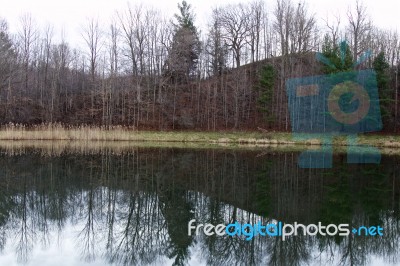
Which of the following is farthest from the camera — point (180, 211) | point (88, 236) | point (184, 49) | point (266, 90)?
point (184, 49)

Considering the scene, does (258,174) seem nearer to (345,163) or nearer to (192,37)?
(345,163)

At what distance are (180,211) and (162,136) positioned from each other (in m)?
21.7

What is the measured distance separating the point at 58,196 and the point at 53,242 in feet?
10.9

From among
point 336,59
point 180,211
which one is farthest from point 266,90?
point 180,211

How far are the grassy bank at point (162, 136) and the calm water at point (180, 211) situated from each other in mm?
12554

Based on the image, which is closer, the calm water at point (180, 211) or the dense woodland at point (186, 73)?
the calm water at point (180, 211)

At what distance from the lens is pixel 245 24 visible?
143ft

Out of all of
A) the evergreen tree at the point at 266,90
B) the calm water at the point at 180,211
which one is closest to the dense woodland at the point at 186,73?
the evergreen tree at the point at 266,90

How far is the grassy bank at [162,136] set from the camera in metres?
26.7

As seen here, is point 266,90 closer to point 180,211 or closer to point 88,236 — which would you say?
point 180,211

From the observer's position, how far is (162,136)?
29.5 m

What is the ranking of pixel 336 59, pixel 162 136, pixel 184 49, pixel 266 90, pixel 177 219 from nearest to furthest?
pixel 177 219, pixel 162 136, pixel 336 59, pixel 266 90, pixel 184 49

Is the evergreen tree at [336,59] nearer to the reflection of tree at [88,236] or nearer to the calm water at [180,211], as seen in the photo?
the calm water at [180,211]

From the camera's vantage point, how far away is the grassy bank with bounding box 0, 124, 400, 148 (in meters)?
26.7
